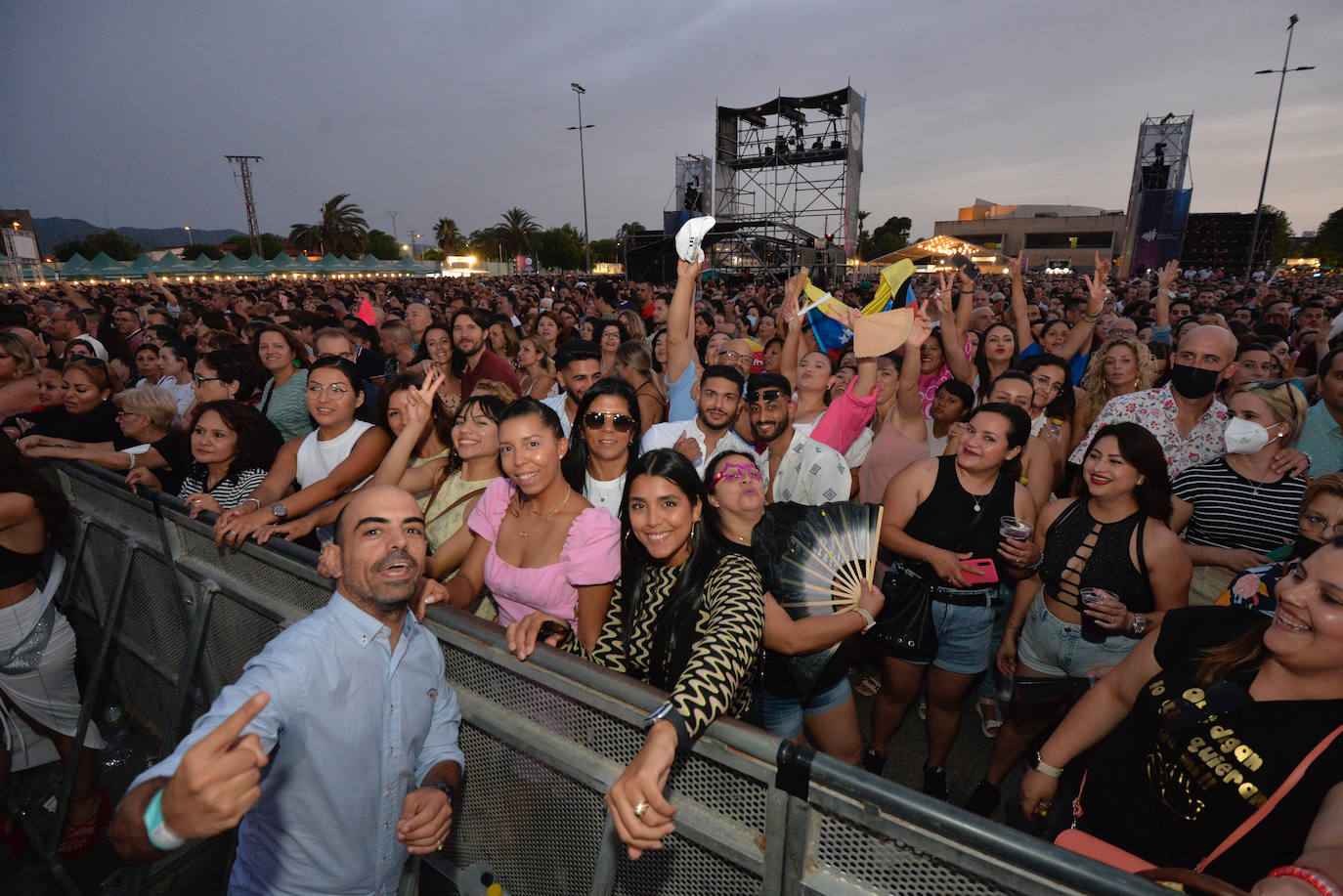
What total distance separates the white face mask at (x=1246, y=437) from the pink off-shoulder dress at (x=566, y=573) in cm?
314

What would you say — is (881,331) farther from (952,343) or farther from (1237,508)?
(1237,508)

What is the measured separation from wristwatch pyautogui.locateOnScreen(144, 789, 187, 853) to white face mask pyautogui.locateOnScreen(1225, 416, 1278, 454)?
4.34m

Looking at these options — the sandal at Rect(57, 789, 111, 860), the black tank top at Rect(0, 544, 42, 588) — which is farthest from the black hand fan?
the sandal at Rect(57, 789, 111, 860)

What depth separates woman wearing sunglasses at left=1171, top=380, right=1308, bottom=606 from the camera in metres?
2.97

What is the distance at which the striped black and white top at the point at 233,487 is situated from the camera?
11.2ft

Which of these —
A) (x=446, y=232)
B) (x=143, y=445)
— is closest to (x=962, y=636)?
(x=143, y=445)

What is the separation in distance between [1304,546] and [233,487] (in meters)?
5.23

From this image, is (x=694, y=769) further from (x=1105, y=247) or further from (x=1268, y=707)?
(x=1105, y=247)

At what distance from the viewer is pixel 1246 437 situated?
301 cm

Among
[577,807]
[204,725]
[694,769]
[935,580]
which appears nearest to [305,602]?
[204,725]

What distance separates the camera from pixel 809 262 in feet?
90.4

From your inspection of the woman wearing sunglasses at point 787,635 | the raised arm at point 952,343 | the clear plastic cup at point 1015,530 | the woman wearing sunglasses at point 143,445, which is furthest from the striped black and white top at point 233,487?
the raised arm at point 952,343

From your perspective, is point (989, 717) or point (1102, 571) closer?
point (1102, 571)

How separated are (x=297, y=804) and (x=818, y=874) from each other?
156 centimetres
